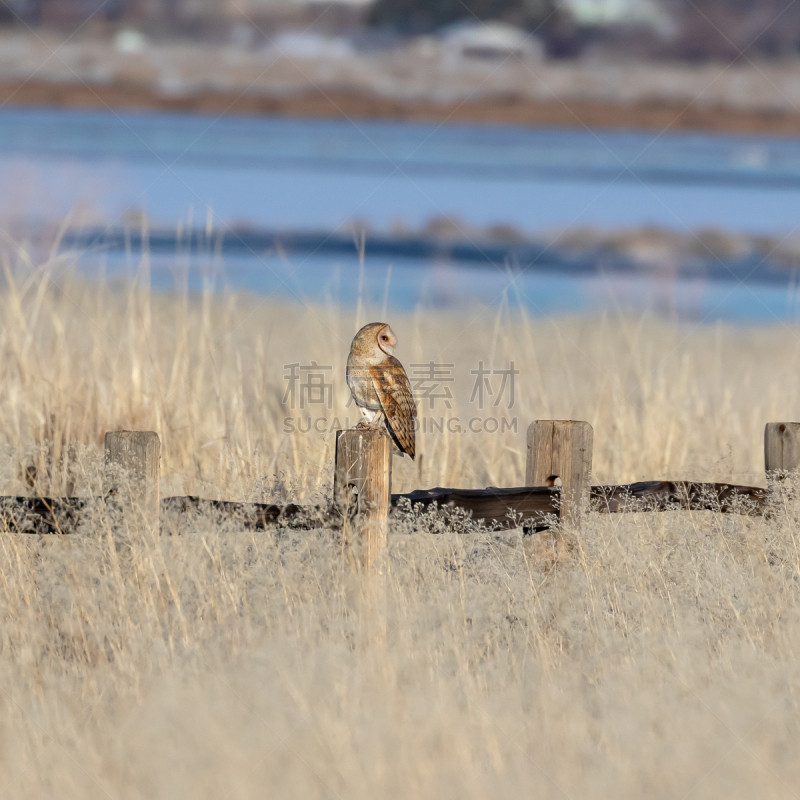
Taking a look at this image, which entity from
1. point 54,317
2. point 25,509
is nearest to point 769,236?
point 54,317

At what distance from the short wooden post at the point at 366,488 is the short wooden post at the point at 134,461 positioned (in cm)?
71

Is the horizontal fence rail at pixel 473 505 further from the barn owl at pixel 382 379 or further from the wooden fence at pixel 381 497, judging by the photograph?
the barn owl at pixel 382 379

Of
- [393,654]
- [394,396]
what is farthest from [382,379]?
[393,654]

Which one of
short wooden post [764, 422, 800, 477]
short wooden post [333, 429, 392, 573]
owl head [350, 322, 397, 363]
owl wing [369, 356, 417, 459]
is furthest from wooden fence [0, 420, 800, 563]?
owl head [350, 322, 397, 363]

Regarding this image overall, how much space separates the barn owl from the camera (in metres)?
4.64

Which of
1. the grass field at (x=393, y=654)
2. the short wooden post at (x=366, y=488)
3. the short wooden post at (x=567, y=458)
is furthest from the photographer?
the short wooden post at (x=567, y=458)

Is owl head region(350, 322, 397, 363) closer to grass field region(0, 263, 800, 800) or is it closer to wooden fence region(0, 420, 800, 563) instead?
grass field region(0, 263, 800, 800)

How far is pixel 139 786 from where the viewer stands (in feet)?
8.73

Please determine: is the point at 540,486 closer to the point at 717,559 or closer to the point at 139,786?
the point at 717,559

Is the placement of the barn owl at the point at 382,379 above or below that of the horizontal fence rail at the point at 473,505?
above

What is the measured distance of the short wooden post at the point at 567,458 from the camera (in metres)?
4.03

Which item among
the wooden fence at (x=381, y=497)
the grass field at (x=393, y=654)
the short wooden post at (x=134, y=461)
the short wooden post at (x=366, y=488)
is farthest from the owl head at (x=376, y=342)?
the short wooden post at (x=134, y=461)

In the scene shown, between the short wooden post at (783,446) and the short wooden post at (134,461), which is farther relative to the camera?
the short wooden post at (783,446)

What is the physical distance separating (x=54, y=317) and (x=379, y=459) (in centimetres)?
342
